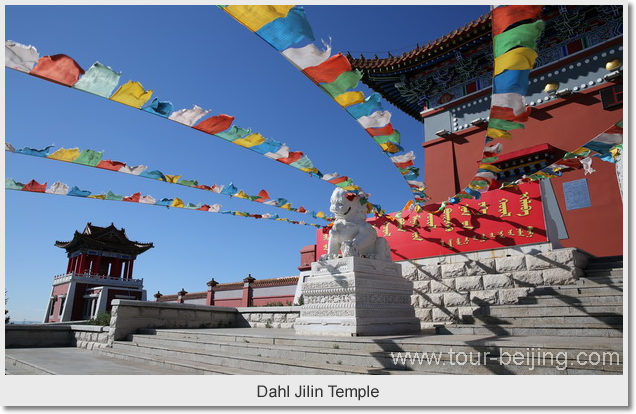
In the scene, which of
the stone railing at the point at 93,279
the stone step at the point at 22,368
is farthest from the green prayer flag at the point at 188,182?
the stone railing at the point at 93,279

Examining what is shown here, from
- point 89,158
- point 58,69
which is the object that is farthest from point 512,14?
point 89,158

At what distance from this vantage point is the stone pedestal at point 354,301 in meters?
5.41

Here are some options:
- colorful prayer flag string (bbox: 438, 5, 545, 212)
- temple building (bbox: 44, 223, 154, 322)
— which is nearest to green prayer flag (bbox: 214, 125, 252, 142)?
colorful prayer flag string (bbox: 438, 5, 545, 212)

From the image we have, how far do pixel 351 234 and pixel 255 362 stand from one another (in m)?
2.89

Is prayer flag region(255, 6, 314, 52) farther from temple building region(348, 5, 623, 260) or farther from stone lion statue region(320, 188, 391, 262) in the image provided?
temple building region(348, 5, 623, 260)

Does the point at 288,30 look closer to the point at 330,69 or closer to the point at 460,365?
the point at 330,69

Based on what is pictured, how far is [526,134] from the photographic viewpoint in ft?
36.1

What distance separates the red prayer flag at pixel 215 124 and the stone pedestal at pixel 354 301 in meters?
2.82

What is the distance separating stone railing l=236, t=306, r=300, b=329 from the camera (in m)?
8.82

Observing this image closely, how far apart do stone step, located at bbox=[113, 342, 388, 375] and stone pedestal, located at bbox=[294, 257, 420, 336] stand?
1323 millimetres

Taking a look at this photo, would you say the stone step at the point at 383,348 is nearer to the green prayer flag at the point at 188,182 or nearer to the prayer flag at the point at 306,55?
the green prayer flag at the point at 188,182

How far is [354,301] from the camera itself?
5.41 m

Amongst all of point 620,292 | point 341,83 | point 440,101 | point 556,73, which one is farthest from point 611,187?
point 341,83

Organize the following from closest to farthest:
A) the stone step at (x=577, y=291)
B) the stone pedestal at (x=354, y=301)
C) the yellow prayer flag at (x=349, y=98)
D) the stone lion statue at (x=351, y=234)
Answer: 1. the yellow prayer flag at (x=349, y=98)
2. the stone pedestal at (x=354, y=301)
3. the stone step at (x=577, y=291)
4. the stone lion statue at (x=351, y=234)
